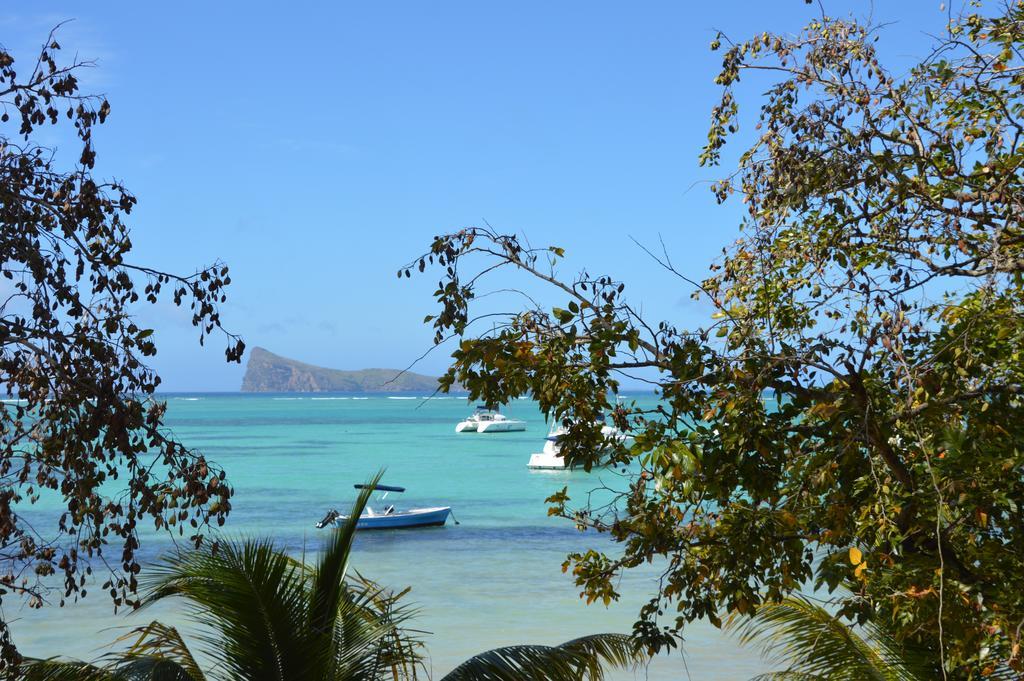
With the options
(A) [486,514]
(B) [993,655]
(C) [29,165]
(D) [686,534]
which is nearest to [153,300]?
(C) [29,165]

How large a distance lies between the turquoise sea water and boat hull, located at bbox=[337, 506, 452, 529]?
0.93 ft

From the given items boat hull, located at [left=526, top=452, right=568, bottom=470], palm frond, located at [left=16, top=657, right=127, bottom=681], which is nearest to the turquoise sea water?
boat hull, located at [left=526, top=452, right=568, bottom=470]

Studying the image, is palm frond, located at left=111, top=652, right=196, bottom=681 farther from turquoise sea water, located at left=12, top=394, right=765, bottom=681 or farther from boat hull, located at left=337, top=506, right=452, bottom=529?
boat hull, located at left=337, top=506, right=452, bottom=529

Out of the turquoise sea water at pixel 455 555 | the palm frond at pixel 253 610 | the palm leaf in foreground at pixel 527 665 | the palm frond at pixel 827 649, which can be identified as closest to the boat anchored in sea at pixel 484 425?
the turquoise sea water at pixel 455 555

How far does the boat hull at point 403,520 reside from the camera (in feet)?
102

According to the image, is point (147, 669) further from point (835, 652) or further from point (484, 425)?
point (484, 425)

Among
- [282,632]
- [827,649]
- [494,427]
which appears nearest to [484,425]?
[494,427]

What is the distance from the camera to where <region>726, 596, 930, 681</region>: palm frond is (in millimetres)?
6668

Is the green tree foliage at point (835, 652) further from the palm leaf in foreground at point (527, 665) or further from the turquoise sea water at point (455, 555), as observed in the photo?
the turquoise sea water at point (455, 555)

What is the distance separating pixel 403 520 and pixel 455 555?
3.44m

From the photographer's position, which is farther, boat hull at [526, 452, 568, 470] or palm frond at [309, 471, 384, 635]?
boat hull at [526, 452, 568, 470]

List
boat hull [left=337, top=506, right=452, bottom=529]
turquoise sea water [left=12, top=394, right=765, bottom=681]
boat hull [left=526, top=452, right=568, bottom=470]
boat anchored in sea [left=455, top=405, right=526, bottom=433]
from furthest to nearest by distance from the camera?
boat anchored in sea [left=455, top=405, right=526, bottom=433]
boat hull [left=526, top=452, right=568, bottom=470]
boat hull [left=337, top=506, right=452, bottom=529]
turquoise sea water [left=12, top=394, right=765, bottom=681]

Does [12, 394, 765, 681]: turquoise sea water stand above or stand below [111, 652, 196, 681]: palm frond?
below

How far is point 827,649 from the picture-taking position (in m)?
7.17
